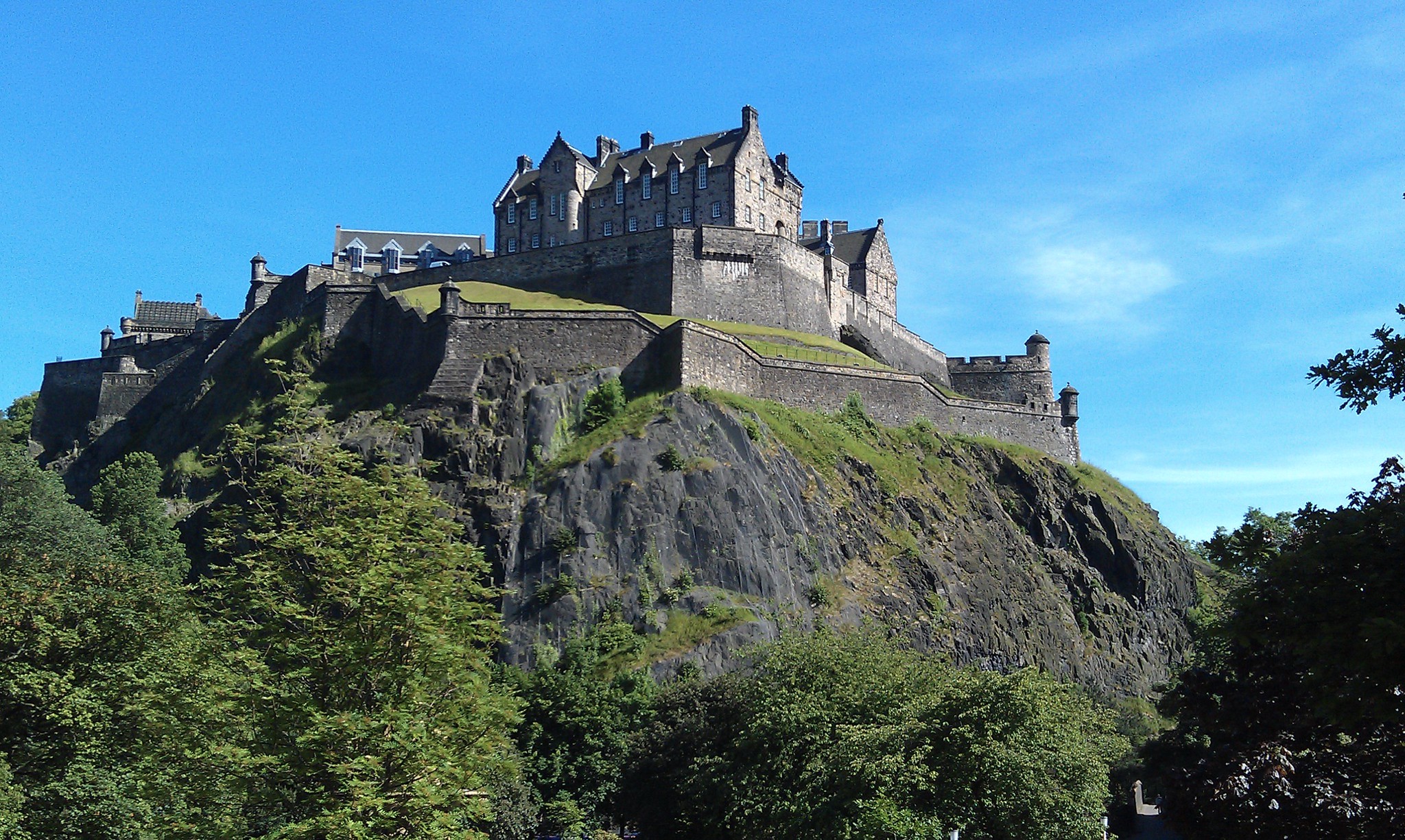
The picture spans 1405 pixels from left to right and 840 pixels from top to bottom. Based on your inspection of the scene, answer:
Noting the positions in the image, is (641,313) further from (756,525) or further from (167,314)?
(167,314)

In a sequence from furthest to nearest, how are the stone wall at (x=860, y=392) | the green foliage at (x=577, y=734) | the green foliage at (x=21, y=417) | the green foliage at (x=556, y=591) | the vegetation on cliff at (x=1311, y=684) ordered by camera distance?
the green foliage at (x=21, y=417)
the stone wall at (x=860, y=392)
the green foliage at (x=556, y=591)
the green foliage at (x=577, y=734)
the vegetation on cliff at (x=1311, y=684)

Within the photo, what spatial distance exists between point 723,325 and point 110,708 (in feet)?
142

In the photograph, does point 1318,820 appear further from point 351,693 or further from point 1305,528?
point 351,693

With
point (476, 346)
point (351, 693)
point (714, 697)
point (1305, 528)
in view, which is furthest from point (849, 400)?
point (1305, 528)

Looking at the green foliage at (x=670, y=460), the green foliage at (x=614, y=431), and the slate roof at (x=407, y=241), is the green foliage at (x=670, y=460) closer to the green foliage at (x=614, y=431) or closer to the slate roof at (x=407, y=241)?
the green foliage at (x=614, y=431)

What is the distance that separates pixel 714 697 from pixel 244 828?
19.4 metres

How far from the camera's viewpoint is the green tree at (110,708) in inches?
1108

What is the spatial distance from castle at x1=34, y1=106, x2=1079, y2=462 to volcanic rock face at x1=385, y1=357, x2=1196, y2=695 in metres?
2.81

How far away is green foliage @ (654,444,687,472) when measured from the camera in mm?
55281

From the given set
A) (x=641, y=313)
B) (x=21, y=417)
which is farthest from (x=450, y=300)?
(x=21, y=417)

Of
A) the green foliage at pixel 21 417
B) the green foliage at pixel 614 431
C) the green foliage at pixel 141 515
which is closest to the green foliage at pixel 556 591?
the green foliage at pixel 614 431

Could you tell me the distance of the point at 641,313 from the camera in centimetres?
7162

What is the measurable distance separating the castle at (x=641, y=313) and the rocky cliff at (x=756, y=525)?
76.0 inches

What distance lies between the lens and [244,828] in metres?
27.2
